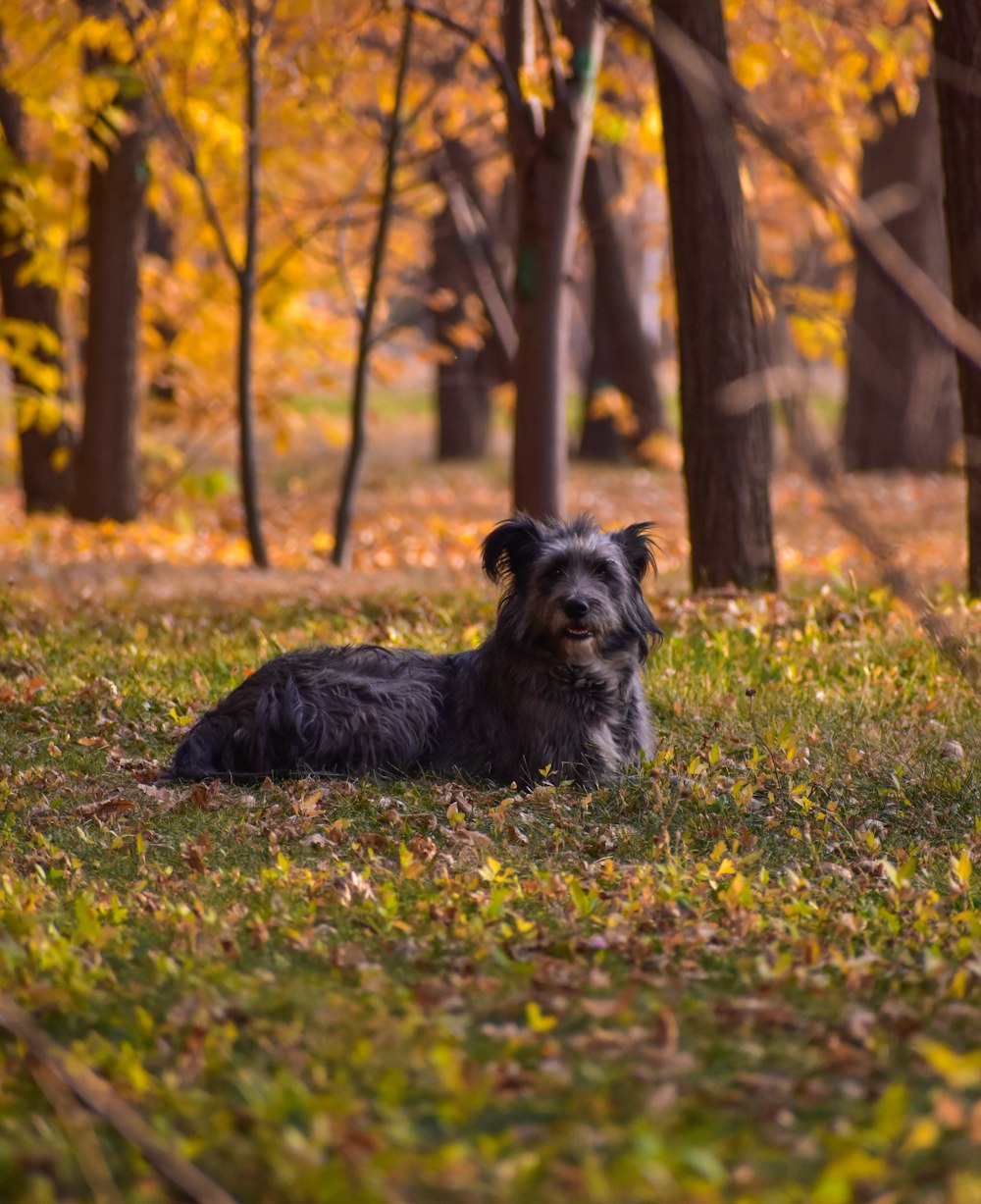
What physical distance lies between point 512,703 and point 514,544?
0.82m

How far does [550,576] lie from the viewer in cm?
714

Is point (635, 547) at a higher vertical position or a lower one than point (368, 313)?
lower

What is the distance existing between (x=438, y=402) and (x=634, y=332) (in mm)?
4451

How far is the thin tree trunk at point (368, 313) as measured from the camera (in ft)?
45.1

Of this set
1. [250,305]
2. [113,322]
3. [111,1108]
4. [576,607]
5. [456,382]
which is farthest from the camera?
[456,382]

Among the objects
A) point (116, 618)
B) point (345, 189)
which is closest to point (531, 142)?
point (116, 618)

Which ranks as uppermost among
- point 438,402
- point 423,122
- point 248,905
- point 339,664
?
point 423,122

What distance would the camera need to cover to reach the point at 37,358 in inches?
706

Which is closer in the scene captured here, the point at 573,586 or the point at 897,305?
the point at 573,586

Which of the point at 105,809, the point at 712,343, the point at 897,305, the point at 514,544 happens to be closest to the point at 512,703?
the point at 514,544

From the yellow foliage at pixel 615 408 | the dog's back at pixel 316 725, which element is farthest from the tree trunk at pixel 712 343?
the yellow foliage at pixel 615 408

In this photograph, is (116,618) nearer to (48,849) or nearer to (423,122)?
(48,849)

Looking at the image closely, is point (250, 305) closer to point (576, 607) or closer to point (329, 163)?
point (576, 607)

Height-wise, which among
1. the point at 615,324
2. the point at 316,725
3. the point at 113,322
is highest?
the point at 615,324
